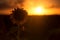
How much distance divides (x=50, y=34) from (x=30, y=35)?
0.13 meters

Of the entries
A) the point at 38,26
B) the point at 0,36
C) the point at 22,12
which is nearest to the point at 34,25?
the point at 38,26

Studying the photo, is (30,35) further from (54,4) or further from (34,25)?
(54,4)

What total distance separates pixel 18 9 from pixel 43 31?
0.22 m

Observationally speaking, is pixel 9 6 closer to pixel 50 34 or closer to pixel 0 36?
pixel 0 36

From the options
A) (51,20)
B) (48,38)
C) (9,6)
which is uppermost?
(9,6)

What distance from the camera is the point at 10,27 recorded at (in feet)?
4.07

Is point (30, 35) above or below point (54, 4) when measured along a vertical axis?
below

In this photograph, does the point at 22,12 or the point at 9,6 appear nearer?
the point at 22,12

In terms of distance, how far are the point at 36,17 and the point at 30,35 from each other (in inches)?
5.0

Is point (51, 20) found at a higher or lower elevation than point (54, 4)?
lower

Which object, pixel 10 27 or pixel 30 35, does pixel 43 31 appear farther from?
pixel 10 27

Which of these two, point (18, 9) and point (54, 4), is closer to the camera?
point (18, 9)

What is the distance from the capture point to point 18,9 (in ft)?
3.86

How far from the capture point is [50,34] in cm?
123
